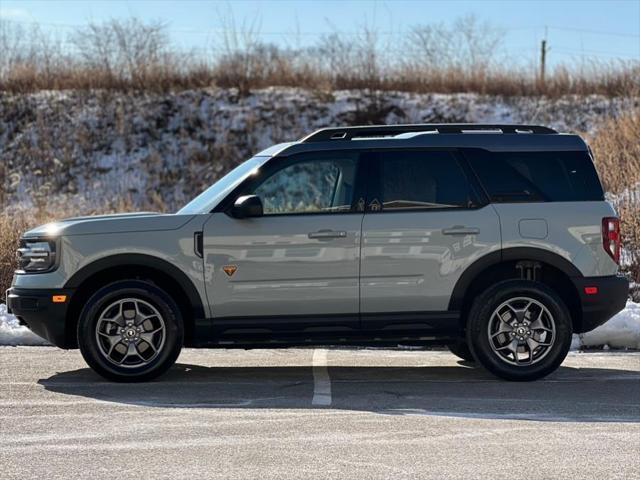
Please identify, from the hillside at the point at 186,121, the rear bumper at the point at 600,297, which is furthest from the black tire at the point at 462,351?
the hillside at the point at 186,121

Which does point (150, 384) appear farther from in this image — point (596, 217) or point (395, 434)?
point (596, 217)

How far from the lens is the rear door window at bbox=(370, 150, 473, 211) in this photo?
27.8 ft

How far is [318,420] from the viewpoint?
6.79 metres

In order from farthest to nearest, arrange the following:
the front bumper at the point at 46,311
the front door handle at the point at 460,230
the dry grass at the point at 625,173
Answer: the dry grass at the point at 625,173
the front door handle at the point at 460,230
the front bumper at the point at 46,311

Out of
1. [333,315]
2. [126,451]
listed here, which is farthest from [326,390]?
[126,451]

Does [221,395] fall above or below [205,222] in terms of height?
below

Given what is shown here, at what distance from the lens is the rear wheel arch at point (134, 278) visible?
829 cm

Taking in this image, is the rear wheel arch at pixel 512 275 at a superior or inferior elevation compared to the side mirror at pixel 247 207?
inferior

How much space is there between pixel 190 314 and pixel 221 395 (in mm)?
845

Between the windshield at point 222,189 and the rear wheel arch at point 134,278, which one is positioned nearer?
the rear wheel arch at point 134,278

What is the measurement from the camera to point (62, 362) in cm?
942

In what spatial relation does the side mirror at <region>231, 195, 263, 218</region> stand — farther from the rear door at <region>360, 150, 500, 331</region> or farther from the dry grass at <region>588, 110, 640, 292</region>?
the dry grass at <region>588, 110, 640, 292</region>

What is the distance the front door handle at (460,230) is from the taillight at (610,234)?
3.37ft

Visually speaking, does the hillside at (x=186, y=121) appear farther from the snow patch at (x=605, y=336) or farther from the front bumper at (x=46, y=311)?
the front bumper at (x=46, y=311)
